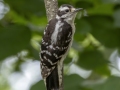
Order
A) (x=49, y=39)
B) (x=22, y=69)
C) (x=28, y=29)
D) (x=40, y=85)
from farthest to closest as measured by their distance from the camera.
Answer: (x=22, y=69) < (x=28, y=29) < (x=40, y=85) < (x=49, y=39)

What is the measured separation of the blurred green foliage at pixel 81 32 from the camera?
2.25m

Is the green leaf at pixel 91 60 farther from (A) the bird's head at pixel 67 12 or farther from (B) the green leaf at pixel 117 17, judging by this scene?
(A) the bird's head at pixel 67 12

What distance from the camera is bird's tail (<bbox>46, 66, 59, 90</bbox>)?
6.39ft

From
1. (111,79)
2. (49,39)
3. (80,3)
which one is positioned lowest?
(111,79)

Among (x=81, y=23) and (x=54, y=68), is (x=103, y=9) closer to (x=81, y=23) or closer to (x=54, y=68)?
(x=81, y=23)

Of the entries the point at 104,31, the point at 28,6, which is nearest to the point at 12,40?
the point at 28,6

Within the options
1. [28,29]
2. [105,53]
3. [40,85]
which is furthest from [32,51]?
[105,53]

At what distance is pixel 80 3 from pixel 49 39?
1.59ft

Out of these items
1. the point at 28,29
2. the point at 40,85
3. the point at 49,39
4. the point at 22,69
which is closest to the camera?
the point at 49,39

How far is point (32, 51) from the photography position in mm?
2324

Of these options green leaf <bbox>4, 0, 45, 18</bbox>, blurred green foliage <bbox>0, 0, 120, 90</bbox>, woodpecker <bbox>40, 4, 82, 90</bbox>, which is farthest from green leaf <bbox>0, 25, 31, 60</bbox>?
woodpecker <bbox>40, 4, 82, 90</bbox>

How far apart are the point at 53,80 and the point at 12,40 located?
405mm

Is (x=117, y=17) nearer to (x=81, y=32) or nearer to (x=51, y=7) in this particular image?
(x=81, y=32)

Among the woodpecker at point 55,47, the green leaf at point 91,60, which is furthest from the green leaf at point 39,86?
the green leaf at point 91,60
